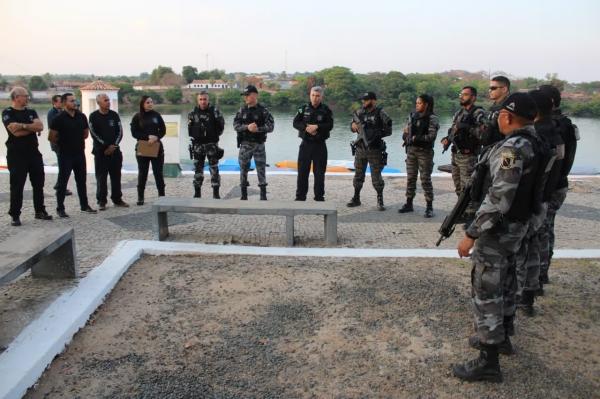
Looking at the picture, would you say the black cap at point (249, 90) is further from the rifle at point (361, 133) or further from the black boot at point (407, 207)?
the black boot at point (407, 207)

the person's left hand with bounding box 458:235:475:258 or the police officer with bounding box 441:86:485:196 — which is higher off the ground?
the police officer with bounding box 441:86:485:196

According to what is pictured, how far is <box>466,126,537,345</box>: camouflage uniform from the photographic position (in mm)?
2791

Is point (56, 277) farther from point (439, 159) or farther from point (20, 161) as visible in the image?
point (439, 159)

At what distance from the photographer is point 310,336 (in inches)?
141

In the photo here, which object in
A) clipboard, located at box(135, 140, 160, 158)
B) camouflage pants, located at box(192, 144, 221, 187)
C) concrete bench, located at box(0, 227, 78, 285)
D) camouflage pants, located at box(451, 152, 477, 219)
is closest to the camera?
concrete bench, located at box(0, 227, 78, 285)

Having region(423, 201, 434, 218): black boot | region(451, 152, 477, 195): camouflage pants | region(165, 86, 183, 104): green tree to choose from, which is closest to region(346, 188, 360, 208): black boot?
region(423, 201, 434, 218): black boot

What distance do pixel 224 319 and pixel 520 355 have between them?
206 centimetres

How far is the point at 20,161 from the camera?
620 cm

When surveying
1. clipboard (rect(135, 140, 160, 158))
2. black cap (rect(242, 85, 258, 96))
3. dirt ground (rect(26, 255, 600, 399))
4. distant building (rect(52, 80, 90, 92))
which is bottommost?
dirt ground (rect(26, 255, 600, 399))

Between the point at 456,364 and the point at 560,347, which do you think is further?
the point at 560,347

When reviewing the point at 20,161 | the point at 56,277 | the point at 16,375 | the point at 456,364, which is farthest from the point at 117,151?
the point at 456,364

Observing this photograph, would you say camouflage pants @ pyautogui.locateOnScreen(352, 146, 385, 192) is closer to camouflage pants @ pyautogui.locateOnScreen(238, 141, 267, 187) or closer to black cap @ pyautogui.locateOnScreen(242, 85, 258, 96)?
camouflage pants @ pyautogui.locateOnScreen(238, 141, 267, 187)

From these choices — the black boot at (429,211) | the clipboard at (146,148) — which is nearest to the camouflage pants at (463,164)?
the black boot at (429,211)

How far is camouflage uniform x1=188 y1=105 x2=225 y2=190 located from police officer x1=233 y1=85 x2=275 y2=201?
0.33 metres
